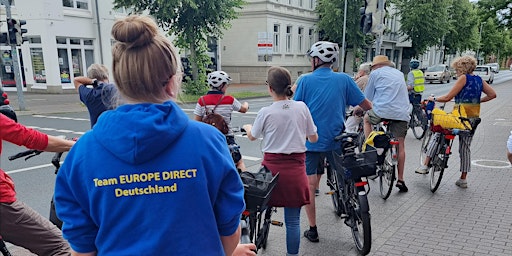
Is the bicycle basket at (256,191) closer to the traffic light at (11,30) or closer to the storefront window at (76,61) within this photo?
the traffic light at (11,30)

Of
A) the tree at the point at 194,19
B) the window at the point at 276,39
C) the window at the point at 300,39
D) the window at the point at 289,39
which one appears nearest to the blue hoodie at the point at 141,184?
the tree at the point at 194,19

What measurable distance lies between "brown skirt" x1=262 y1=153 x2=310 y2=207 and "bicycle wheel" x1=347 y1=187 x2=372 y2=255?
2.26 feet

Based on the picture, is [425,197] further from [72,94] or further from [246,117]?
[72,94]

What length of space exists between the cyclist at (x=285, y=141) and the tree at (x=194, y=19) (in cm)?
1588

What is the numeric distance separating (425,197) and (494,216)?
2.96 feet

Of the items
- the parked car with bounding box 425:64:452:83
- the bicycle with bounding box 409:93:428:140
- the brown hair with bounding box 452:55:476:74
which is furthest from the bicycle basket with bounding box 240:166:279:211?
the parked car with bounding box 425:64:452:83

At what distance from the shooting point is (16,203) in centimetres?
254

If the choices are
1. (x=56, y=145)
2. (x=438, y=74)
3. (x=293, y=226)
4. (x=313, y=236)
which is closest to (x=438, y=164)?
(x=313, y=236)

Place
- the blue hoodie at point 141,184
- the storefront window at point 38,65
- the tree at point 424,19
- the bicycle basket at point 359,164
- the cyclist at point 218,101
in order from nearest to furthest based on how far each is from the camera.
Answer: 1. the blue hoodie at point 141,184
2. the bicycle basket at point 359,164
3. the cyclist at point 218,101
4. the storefront window at point 38,65
5. the tree at point 424,19

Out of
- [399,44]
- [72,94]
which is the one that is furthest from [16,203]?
[399,44]

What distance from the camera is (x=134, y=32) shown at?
1.32 m

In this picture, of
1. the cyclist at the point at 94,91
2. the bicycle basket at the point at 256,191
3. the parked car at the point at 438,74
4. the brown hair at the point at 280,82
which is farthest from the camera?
the parked car at the point at 438,74

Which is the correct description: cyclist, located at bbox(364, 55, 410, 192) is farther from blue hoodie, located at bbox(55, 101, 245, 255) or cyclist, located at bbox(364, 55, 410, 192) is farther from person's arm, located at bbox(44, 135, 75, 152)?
blue hoodie, located at bbox(55, 101, 245, 255)

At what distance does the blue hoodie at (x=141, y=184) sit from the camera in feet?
4.11
